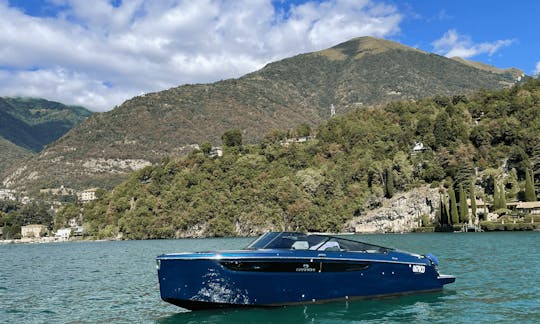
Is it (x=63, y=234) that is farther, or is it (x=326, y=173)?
(x=63, y=234)

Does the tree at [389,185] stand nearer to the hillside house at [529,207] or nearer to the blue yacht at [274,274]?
the hillside house at [529,207]

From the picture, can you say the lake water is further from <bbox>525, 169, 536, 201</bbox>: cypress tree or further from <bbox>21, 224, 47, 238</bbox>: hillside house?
<bbox>21, 224, 47, 238</bbox>: hillside house

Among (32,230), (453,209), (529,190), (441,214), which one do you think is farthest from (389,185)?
(32,230)

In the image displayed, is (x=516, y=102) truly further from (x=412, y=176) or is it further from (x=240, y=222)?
(x=240, y=222)

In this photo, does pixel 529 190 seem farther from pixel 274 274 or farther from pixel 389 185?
pixel 274 274

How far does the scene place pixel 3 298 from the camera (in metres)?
27.1

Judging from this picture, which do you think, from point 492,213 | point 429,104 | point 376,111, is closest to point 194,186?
point 376,111

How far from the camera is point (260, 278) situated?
61.9ft

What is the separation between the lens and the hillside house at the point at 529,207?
306 feet

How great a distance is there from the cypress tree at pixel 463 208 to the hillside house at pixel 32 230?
145 meters

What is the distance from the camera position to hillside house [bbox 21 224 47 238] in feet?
610

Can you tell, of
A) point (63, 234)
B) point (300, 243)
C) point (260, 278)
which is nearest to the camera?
point (260, 278)

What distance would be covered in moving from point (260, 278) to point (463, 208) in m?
88.1

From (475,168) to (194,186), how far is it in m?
76.0
